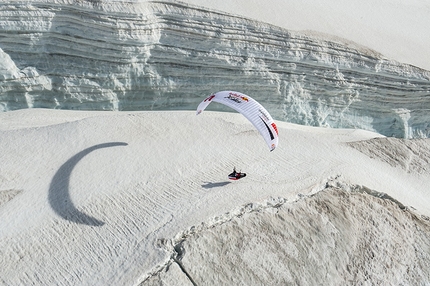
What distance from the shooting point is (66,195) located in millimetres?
11273

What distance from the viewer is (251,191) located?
11.4m

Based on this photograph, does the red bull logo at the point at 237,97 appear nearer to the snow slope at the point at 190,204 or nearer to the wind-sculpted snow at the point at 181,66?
the snow slope at the point at 190,204

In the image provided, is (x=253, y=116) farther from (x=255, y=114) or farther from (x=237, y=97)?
(x=237, y=97)

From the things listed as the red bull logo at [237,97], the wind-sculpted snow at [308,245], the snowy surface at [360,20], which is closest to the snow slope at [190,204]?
the wind-sculpted snow at [308,245]

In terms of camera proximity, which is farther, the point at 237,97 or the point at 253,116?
the point at 237,97

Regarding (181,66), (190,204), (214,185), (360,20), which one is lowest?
(190,204)

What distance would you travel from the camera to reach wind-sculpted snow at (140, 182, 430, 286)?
32.5 feet

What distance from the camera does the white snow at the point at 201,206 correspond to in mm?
9922

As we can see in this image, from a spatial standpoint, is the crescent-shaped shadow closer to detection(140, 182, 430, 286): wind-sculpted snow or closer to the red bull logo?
detection(140, 182, 430, 286): wind-sculpted snow

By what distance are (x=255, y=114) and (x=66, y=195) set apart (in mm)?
5069

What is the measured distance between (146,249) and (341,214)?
Answer: 15.6 feet

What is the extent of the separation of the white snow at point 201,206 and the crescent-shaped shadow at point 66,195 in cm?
3

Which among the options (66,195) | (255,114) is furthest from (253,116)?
(66,195)

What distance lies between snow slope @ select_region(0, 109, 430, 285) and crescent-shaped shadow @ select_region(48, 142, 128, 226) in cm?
3
